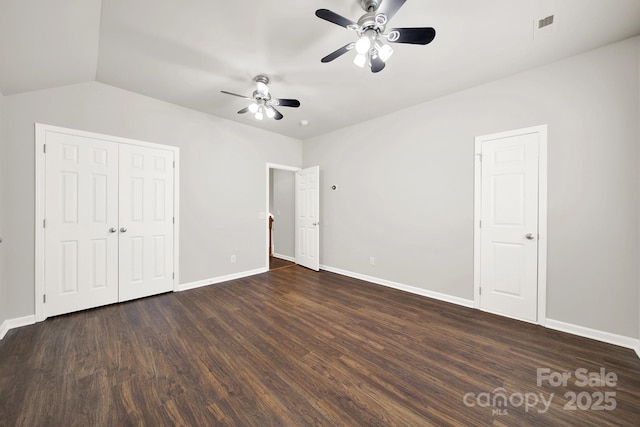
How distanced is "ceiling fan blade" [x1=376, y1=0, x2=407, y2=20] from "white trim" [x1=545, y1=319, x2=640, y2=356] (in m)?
3.46

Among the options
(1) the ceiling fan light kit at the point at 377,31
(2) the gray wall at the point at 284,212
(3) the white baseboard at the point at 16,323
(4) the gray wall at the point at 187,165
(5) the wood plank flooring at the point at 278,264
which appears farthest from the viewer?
(2) the gray wall at the point at 284,212

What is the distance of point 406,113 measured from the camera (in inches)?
149

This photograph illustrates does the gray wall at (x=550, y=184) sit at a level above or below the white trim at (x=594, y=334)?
above

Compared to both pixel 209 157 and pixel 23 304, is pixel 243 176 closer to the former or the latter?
pixel 209 157

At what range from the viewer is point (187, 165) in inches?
151

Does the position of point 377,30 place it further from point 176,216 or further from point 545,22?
point 176,216

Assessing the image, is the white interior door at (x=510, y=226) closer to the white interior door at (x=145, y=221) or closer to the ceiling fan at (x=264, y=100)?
the ceiling fan at (x=264, y=100)

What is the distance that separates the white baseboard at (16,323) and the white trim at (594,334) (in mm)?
5812

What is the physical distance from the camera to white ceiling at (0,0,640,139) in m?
1.89

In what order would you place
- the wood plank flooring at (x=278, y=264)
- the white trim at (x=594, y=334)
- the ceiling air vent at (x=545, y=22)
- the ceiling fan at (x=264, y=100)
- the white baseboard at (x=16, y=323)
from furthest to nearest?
1. the wood plank flooring at (x=278, y=264)
2. the ceiling fan at (x=264, y=100)
3. the white baseboard at (x=16, y=323)
4. the white trim at (x=594, y=334)
5. the ceiling air vent at (x=545, y=22)

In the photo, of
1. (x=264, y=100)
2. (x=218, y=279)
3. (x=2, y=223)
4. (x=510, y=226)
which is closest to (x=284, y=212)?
(x=218, y=279)

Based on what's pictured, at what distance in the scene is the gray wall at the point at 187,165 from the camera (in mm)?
2627

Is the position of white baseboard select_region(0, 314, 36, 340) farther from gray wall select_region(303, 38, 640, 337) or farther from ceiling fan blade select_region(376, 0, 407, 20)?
ceiling fan blade select_region(376, 0, 407, 20)

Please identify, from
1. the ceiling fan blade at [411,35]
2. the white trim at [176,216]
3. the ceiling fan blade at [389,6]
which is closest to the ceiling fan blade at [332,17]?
the ceiling fan blade at [389,6]
